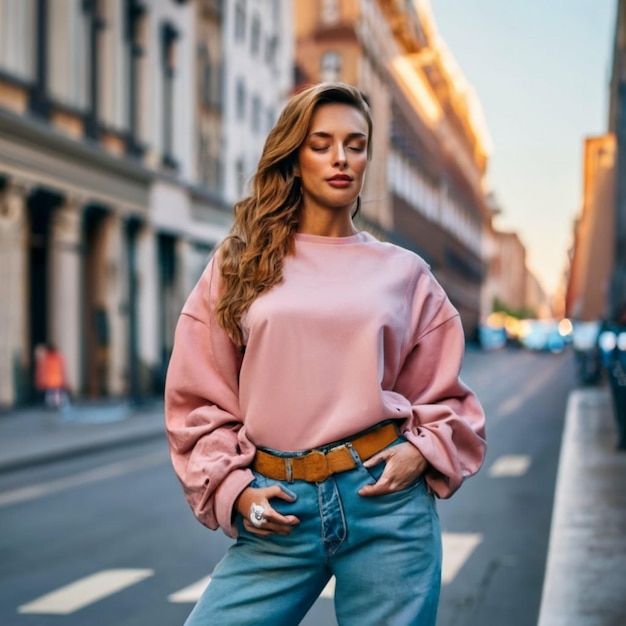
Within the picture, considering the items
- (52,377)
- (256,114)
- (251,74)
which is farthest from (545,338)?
(52,377)

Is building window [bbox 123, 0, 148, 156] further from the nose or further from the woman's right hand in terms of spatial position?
the woman's right hand

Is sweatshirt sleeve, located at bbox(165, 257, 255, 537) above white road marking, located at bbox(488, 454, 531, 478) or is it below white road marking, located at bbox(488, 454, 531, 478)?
above

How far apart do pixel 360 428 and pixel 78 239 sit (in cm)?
2482

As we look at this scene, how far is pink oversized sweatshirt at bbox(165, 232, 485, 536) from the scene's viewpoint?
257cm

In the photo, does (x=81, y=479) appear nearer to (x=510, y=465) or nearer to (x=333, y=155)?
(x=510, y=465)

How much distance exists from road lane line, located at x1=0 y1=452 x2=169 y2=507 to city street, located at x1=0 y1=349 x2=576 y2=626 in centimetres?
1

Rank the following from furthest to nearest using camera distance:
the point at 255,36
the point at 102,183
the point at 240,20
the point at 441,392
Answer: the point at 255,36 → the point at 240,20 → the point at 102,183 → the point at 441,392

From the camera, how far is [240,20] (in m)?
40.6

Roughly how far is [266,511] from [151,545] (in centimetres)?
631

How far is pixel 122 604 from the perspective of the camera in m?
6.62

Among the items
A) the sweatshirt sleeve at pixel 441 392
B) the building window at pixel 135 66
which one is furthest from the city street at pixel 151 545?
the building window at pixel 135 66

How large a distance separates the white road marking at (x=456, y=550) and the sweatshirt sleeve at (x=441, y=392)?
14.5ft

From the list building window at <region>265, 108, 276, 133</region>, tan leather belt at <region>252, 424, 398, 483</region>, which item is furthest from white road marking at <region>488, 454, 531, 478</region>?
building window at <region>265, 108, 276, 133</region>

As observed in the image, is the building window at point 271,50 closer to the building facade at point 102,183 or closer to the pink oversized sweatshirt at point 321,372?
the building facade at point 102,183
